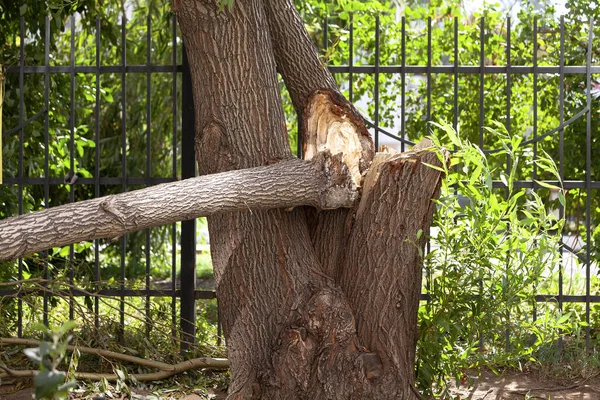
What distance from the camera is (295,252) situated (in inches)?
141

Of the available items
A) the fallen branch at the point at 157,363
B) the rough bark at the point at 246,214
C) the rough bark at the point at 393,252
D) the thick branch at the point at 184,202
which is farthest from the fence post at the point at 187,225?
the rough bark at the point at 393,252

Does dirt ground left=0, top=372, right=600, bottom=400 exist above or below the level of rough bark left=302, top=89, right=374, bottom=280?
below

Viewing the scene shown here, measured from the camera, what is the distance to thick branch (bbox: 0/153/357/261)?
2.92 metres

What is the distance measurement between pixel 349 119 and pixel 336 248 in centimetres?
64

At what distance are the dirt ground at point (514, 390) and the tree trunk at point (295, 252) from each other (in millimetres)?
670

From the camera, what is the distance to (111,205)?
119 inches

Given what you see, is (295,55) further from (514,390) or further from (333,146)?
(514,390)

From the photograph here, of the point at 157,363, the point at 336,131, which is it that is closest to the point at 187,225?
the point at 157,363

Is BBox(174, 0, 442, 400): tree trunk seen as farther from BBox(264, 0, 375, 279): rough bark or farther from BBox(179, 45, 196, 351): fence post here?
BBox(179, 45, 196, 351): fence post

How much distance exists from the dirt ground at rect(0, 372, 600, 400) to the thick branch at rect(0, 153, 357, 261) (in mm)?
1206

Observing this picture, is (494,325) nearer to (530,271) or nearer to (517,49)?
(530,271)

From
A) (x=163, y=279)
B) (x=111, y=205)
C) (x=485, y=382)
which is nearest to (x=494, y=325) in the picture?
(x=485, y=382)

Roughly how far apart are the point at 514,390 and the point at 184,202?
2.18 m

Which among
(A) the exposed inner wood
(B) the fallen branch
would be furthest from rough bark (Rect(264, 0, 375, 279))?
(B) the fallen branch
